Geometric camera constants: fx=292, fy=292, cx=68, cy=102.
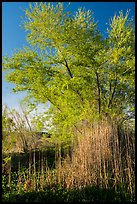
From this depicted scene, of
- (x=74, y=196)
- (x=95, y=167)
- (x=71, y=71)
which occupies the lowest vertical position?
(x=74, y=196)

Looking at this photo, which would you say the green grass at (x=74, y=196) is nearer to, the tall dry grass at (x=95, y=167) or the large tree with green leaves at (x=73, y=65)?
the tall dry grass at (x=95, y=167)

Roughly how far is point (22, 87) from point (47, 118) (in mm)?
1082

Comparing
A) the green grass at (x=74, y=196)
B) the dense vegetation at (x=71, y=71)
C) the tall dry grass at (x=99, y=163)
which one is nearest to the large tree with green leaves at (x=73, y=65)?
the dense vegetation at (x=71, y=71)

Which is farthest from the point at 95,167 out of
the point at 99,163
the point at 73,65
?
the point at 73,65

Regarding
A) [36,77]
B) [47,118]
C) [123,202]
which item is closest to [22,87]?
[36,77]

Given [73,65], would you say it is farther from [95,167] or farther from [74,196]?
[74,196]

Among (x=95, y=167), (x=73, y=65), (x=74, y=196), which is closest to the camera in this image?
(x=74, y=196)

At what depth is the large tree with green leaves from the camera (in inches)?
264

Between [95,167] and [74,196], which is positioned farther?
[95,167]

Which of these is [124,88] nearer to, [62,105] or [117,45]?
[117,45]

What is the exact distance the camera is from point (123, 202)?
3.61 meters

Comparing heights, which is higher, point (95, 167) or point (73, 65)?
point (73, 65)

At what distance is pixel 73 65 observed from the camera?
7047 millimetres

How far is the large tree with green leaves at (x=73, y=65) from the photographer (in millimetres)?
6703
